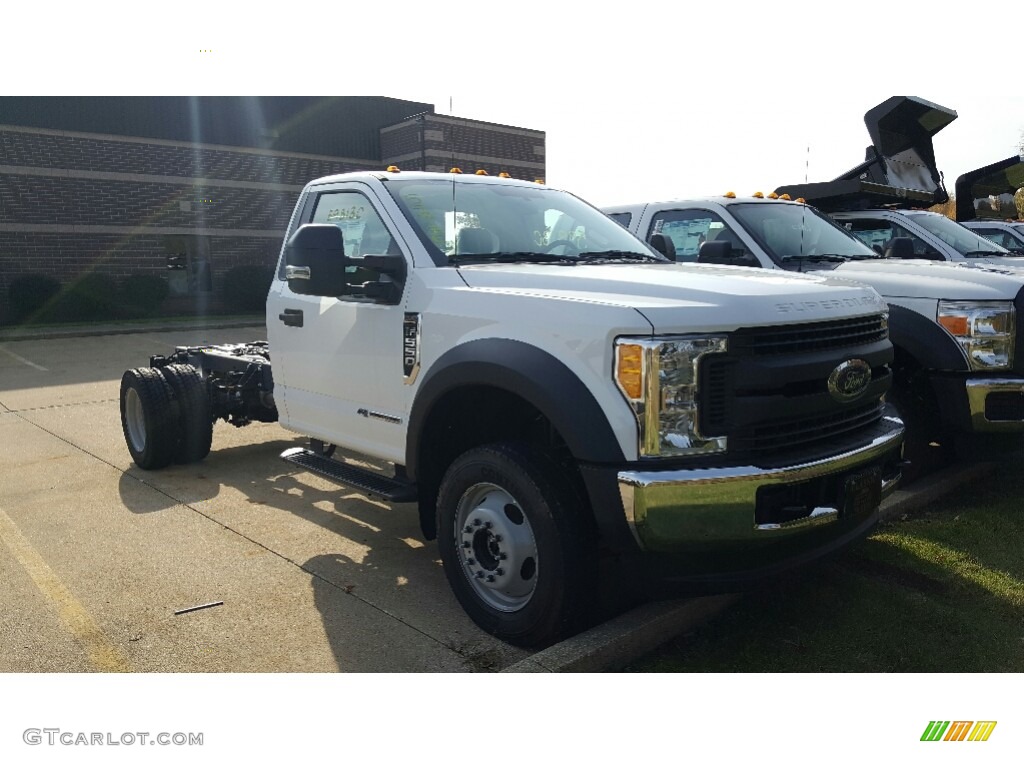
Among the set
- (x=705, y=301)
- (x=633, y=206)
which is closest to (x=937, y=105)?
(x=633, y=206)

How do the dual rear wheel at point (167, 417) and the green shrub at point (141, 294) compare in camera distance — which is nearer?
the dual rear wheel at point (167, 417)

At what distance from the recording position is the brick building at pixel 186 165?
23281 mm

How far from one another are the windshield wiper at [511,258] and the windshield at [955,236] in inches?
195

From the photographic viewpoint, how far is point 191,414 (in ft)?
21.2

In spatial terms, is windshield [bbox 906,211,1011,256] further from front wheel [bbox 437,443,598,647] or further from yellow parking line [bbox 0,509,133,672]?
yellow parking line [bbox 0,509,133,672]

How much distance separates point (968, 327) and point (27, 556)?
5609mm

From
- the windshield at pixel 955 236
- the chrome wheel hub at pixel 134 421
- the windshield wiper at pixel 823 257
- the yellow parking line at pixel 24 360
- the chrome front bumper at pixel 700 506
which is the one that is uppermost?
the windshield at pixel 955 236

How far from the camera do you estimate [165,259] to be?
2584cm

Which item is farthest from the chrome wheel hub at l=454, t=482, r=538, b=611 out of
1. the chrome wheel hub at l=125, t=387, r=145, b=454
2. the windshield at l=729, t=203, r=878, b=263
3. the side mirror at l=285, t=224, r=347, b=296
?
the chrome wheel hub at l=125, t=387, r=145, b=454

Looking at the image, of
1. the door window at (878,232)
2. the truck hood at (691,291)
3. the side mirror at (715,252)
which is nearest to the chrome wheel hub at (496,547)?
the truck hood at (691,291)

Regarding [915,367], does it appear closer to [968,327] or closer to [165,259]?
[968,327]

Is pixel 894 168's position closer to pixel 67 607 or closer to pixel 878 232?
pixel 878 232

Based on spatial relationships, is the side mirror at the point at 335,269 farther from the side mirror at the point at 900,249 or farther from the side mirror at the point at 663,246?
the side mirror at the point at 900,249

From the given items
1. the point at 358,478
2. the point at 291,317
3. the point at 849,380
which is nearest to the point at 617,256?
the point at 849,380
